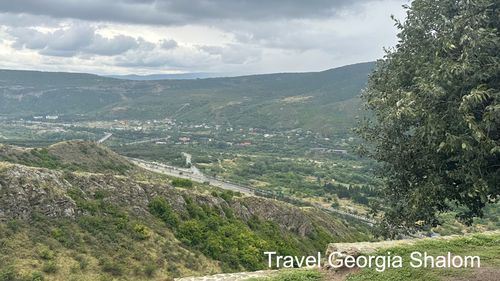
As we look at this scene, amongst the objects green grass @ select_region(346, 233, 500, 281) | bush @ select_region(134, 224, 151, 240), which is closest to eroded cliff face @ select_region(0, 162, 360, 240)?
bush @ select_region(134, 224, 151, 240)

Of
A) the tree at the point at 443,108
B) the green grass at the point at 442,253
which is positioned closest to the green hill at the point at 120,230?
the green grass at the point at 442,253

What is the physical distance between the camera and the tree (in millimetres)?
13078

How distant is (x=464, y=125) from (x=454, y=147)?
0.80m

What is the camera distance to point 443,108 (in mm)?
14172

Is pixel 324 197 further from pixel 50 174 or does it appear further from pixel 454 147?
pixel 454 147

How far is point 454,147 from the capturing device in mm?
13008

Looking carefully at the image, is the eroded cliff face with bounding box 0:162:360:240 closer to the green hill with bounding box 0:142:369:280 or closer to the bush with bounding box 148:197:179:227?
the green hill with bounding box 0:142:369:280

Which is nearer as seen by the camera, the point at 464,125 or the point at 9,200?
the point at 464,125

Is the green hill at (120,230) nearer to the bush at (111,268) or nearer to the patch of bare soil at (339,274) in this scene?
the bush at (111,268)

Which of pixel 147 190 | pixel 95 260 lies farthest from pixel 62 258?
pixel 147 190

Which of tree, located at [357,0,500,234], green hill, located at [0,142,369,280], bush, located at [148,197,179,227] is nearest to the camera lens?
tree, located at [357,0,500,234]

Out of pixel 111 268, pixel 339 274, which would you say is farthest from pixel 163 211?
pixel 339 274

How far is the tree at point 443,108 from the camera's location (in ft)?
42.9

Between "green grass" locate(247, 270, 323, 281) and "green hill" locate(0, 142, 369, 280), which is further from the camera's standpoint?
"green hill" locate(0, 142, 369, 280)
